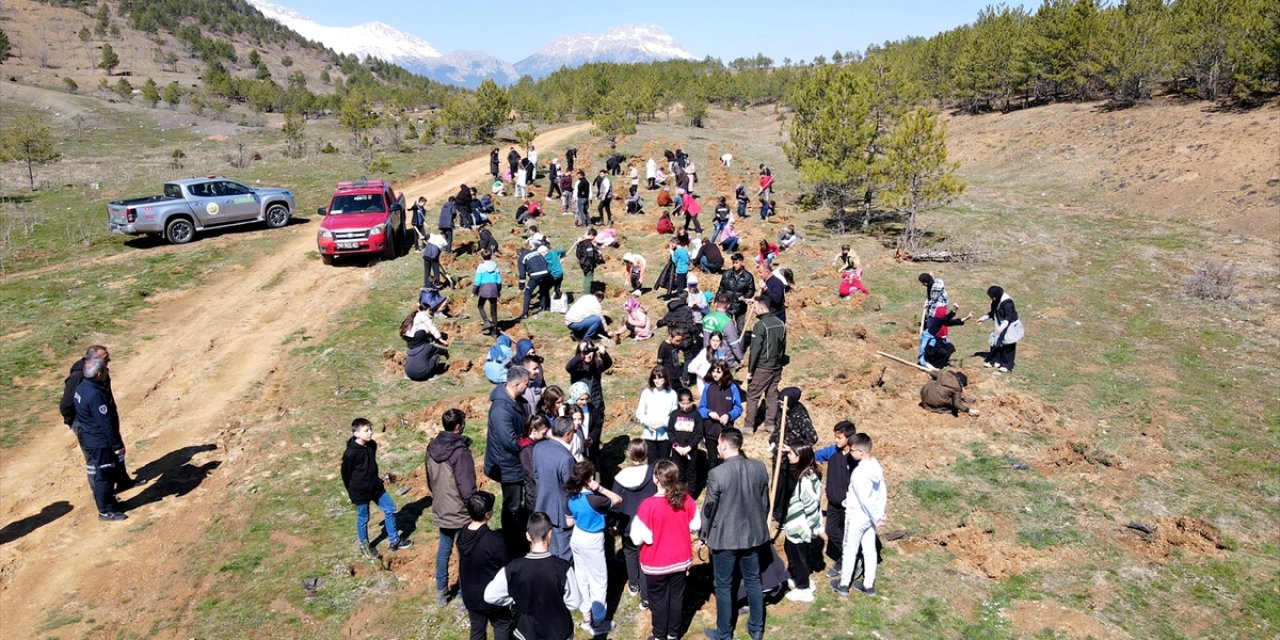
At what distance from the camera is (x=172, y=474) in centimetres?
988

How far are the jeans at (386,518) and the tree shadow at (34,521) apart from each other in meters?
4.52

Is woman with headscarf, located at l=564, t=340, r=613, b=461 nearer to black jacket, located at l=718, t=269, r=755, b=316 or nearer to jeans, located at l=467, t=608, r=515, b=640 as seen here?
jeans, located at l=467, t=608, r=515, b=640

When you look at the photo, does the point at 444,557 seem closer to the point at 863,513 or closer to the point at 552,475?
the point at 552,475

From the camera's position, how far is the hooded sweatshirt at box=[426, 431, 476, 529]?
656cm

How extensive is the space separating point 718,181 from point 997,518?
83.6 feet

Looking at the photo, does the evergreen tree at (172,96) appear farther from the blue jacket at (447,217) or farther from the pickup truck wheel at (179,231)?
the blue jacket at (447,217)

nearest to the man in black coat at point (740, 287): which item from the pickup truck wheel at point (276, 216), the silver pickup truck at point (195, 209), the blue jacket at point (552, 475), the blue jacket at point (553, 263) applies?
the blue jacket at point (553, 263)

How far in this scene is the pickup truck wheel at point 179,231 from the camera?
818 inches

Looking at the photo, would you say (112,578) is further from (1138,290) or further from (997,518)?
→ (1138,290)

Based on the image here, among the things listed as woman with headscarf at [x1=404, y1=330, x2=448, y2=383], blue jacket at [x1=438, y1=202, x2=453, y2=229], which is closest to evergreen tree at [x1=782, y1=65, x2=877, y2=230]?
blue jacket at [x1=438, y1=202, x2=453, y2=229]

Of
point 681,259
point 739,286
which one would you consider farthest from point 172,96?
point 739,286

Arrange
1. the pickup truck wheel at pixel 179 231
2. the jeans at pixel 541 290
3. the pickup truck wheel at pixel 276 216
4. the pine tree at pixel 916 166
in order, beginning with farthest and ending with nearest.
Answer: the pickup truck wheel at pixel 276 216 < the pine tree at pixel 916 166 < the pickup truck wheel at pixel 179 231 < the jeans at pixel 541 290

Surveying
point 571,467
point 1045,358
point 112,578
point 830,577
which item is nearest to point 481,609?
point 571,467

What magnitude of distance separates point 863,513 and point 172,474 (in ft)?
31.5
